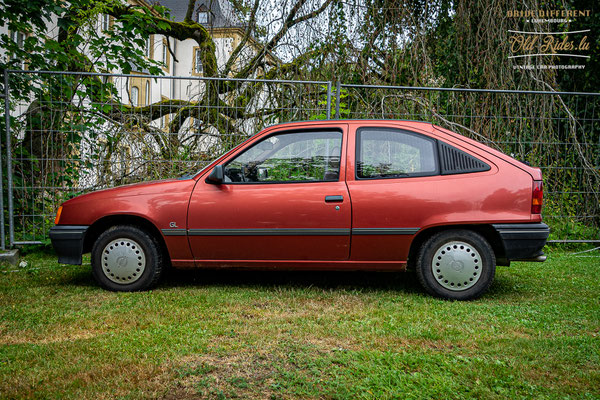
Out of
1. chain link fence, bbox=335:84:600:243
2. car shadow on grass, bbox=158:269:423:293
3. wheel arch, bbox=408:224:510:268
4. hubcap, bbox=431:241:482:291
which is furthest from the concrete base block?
hubcap, bbox=431:241:482:291

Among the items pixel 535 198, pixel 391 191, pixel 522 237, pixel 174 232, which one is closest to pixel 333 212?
pixel 391 191

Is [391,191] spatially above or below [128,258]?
above

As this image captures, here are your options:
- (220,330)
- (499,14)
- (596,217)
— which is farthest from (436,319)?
(499,14)

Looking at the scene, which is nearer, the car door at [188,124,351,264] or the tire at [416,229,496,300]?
the tire at [416,229,496,300]

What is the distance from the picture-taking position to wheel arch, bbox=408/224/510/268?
14.4 feet

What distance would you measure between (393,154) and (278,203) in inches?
45.5

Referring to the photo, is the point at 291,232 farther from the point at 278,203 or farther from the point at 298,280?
the point at 298,280

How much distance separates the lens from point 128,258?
15.3ft

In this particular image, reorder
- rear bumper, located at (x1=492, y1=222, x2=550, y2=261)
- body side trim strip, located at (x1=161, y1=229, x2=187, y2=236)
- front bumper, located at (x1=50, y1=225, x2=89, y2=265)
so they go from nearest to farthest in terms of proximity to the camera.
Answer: rear bumper, located at (x1=492, y1=222, x2=550, y2=261) < body side trim strip, located at (x1=161, y1=229, x2=187, y2=236) < front bumper, located at (x1=50, y1=225, x2=89, y2=265)

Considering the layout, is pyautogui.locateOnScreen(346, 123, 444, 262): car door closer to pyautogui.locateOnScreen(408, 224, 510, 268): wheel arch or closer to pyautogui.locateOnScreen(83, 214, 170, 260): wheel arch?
pyautogui.locateOnScreen(408, 224, 510, 268): wheel arch

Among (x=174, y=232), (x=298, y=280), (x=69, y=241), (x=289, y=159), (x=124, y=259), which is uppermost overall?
(x=289, y=159)

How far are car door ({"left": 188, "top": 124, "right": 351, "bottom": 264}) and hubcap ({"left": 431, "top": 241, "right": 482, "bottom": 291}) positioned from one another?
0.85 meters

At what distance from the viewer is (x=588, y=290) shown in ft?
15.8

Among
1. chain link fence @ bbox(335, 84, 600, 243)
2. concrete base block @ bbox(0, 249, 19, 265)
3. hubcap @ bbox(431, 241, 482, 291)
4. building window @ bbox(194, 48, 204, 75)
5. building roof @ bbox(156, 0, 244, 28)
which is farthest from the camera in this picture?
building window @ bbox(194, 48, 204, 75)
